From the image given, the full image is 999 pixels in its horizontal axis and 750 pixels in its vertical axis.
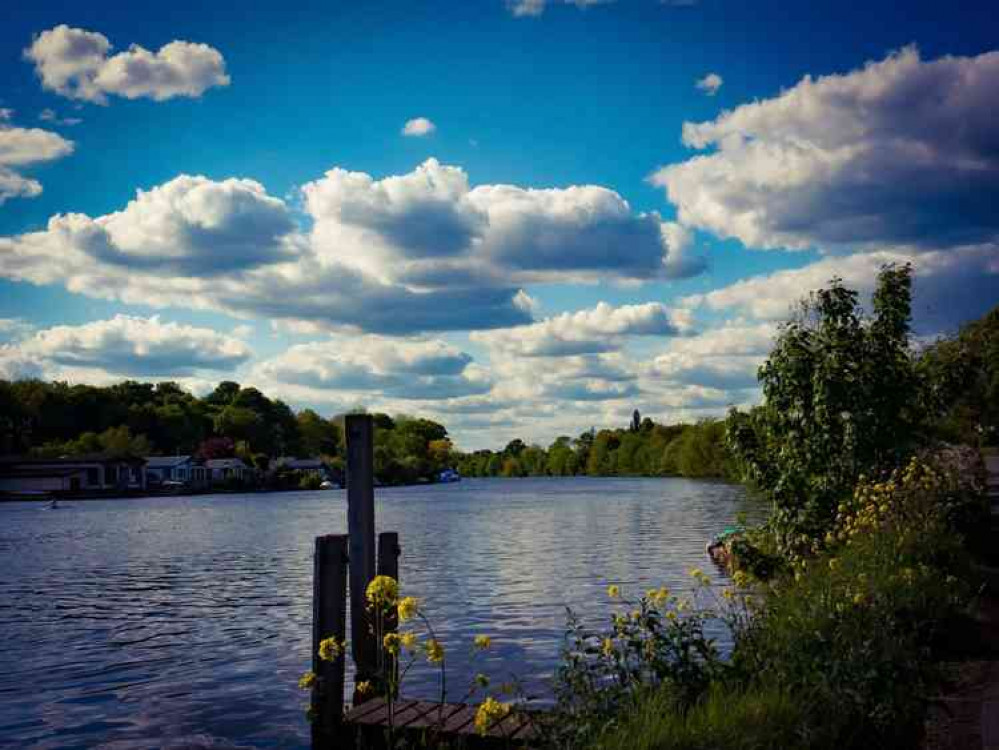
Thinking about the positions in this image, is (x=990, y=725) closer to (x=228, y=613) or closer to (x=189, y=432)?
(x=228, y=613)

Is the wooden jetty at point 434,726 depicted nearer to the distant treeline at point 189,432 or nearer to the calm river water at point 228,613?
the calm river water at point 228,613

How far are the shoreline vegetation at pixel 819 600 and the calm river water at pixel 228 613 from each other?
5.09 feet

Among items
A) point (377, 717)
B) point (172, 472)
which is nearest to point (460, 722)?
point (377, 717)

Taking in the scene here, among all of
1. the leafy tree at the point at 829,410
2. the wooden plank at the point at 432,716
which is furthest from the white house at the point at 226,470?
the wooden plank at the point at 432,716

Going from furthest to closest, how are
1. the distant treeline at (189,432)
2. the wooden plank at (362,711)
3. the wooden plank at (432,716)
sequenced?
the distant treeline at (189,432), the wooden plank at (362,711), the wooden plank at (432,716)

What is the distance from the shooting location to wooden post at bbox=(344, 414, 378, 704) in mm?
11516

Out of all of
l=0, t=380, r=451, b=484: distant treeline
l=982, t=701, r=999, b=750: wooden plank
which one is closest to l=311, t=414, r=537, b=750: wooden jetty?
l=982, t=701, r=999, b=750: wooden plank

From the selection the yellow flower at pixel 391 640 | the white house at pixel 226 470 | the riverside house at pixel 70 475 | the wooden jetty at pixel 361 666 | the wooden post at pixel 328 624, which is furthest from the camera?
the white house at pixel 226 470

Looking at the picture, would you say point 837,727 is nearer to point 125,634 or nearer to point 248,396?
point 125,634

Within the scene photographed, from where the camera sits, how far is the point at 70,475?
11512 cm

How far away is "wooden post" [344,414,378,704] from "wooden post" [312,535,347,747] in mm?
736

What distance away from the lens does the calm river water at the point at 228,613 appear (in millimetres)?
12727

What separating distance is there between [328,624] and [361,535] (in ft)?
4.85

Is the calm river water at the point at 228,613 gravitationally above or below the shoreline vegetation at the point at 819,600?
below
